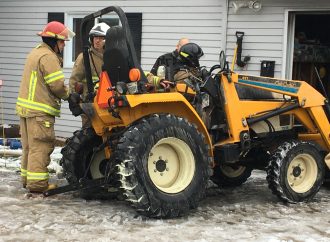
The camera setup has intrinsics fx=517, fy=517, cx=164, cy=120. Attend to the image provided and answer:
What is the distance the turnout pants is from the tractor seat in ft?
4.10

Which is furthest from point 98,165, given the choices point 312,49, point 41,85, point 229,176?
point 312,49

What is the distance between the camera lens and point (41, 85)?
625 cm

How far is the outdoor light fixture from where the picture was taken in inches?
374

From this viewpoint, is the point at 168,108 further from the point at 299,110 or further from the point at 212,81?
the point at 299,110

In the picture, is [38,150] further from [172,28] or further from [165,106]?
[172,28]

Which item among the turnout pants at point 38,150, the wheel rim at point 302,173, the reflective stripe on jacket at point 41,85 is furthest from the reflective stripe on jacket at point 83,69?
the wheel rim at point 302,173

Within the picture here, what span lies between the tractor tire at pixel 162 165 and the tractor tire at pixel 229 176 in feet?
5.73

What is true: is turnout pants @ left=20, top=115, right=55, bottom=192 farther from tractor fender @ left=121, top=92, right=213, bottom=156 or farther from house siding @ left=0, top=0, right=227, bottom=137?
house siding @ left=0, top=0, right=227, bottom=137

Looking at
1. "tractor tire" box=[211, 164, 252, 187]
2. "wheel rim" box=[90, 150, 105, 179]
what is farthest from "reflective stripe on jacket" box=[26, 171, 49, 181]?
"tractor tire" box=[211, 164, 252, 187]

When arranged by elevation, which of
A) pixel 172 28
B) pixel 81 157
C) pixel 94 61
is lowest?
pixel 81 157

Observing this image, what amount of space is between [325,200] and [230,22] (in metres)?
4.46

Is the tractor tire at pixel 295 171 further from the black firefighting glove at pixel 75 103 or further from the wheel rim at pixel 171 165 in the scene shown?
the black firefighting glove at pixel 75 103

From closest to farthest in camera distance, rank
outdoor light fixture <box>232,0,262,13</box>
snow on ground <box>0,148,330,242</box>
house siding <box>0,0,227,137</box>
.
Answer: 1. snow on ground <box>0,148,330,242</box>
2. outdoor light fixture <box>232,0,262,13</box>
3. house siding <box>0,0,227,137</box>

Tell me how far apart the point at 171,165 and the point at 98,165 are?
1301 millimetres
